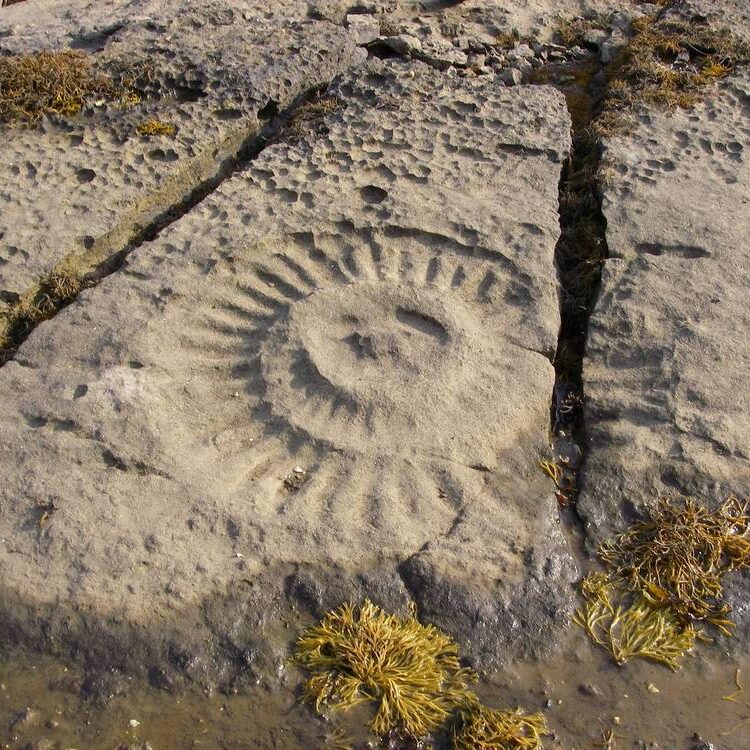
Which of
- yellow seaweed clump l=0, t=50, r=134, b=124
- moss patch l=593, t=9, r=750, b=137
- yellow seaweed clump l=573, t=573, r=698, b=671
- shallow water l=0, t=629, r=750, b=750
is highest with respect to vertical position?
moss patch l=593, t=9, r=750, b=137

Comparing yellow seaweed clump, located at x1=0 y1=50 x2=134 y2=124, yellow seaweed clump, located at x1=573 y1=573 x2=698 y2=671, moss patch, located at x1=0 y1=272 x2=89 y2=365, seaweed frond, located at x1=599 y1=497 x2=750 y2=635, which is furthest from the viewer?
yellow seaweed clump, located at x1=0 y1=50 x2=134 y2=124

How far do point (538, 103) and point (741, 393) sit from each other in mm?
2214

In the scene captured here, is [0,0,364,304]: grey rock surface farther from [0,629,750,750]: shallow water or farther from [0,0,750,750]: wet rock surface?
[0,629,750,750]: shallow water

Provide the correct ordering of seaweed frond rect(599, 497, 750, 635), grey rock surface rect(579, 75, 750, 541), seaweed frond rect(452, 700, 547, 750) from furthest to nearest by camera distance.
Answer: grey rock surface rect(579, 75, 750, 541) < seaweed frond rect(599, 497, 750, 635) < seaweed frond rect(452, 700, 547, 750)

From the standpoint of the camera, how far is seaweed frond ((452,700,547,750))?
238 centimetres

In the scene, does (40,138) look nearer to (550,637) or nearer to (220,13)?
(220,13)

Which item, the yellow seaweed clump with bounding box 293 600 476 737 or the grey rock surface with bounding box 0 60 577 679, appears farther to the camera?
the grey rock surface with bounding box 0 60 577 679

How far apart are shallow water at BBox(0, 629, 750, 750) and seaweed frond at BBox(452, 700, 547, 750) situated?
0.05 meters

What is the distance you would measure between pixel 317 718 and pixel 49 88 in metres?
3.86

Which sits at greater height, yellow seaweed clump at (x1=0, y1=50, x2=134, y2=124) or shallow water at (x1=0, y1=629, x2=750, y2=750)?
yellow seaweed clump at (x1=0, y1=50, x2=134, y2=124)

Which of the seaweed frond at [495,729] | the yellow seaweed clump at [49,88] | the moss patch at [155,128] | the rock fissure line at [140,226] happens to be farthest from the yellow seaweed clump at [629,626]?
the yellow seaweed clump at [49,88]

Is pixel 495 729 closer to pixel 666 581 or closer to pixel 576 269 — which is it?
pixel 666 581

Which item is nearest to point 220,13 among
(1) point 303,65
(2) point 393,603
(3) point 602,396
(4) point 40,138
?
(1) point 303,65

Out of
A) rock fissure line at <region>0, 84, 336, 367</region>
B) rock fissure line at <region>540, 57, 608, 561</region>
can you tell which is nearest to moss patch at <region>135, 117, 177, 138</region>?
rock fissure line at <region>0, 84, 336, 367</region>
